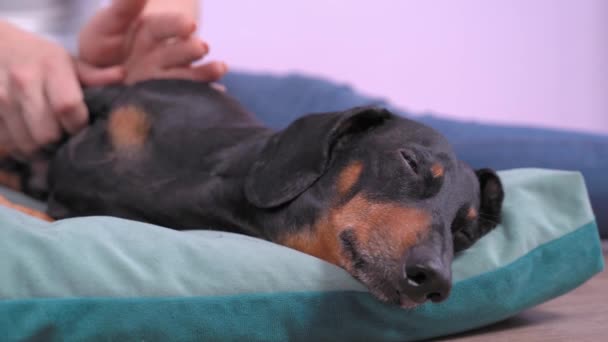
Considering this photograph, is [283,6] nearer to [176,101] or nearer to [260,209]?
[176,101]

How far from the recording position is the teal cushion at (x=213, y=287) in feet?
3.54

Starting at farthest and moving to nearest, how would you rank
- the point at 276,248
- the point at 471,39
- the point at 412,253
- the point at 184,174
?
the point at 471,39 < the point at 184,174 < the point at 276,248 < the point at 412,253

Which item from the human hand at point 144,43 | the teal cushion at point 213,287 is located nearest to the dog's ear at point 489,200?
the teal cushion at point 213,287

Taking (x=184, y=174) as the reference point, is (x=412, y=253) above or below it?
above

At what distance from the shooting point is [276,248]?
131 cm

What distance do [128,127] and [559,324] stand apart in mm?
1123

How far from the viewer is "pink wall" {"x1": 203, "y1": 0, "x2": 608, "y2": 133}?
3402 millimetres

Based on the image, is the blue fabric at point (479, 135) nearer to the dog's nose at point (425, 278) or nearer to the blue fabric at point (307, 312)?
the blue fabric at point (307, 312)

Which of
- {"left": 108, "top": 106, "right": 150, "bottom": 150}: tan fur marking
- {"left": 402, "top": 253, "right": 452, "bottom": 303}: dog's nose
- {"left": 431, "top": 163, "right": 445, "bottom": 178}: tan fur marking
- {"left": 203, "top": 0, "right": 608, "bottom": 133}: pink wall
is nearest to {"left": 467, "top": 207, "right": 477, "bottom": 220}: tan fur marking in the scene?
{"left": 431, "top": 163, "right": 445, "bottom": 178}: tan fur marking

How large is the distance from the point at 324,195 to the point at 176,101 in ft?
2.04

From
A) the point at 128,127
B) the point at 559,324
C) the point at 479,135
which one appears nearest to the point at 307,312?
the point at 559,324

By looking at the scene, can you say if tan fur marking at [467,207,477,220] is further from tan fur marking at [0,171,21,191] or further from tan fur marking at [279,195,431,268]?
tan fur marking at [0,171,21,191]

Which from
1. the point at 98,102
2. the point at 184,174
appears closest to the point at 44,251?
the point at 184,174

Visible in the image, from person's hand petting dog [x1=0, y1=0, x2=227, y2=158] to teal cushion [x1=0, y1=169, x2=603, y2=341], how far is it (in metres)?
0.76
